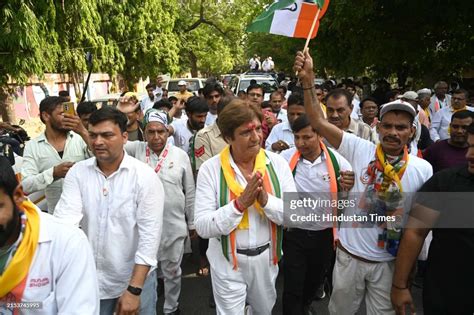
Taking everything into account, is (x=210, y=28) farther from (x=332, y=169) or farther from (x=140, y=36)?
(x=332, y=169)

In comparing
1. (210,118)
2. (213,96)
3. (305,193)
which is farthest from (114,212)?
(213,96)

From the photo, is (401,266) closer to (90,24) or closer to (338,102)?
(338,102)

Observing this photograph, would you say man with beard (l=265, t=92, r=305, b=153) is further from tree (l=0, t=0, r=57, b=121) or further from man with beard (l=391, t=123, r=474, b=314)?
tree (l=0, t=0, r=57, b=121)

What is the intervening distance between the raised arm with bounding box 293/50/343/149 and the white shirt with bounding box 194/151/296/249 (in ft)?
1.34

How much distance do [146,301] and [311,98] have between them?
1.89m

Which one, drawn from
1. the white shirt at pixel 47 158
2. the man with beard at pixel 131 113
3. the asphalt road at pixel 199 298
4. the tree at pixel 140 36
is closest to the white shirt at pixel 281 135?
the asphalt road at pixel 199 298

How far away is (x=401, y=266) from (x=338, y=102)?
234 cm

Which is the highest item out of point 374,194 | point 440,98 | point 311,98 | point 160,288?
point 311,98

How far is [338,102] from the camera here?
462 cm

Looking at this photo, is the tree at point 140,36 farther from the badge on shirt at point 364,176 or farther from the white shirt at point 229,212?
the badge on shirt at point 364,176

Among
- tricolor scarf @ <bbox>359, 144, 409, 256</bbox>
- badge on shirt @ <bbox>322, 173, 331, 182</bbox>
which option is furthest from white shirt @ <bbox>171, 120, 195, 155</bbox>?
tricolor scarf @ <bbox>359, 144, 409, 256</bbox>

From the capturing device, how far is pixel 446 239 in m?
2.47

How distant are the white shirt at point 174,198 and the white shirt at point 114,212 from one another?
120 cm

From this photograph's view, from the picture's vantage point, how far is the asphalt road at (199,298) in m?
4.42
